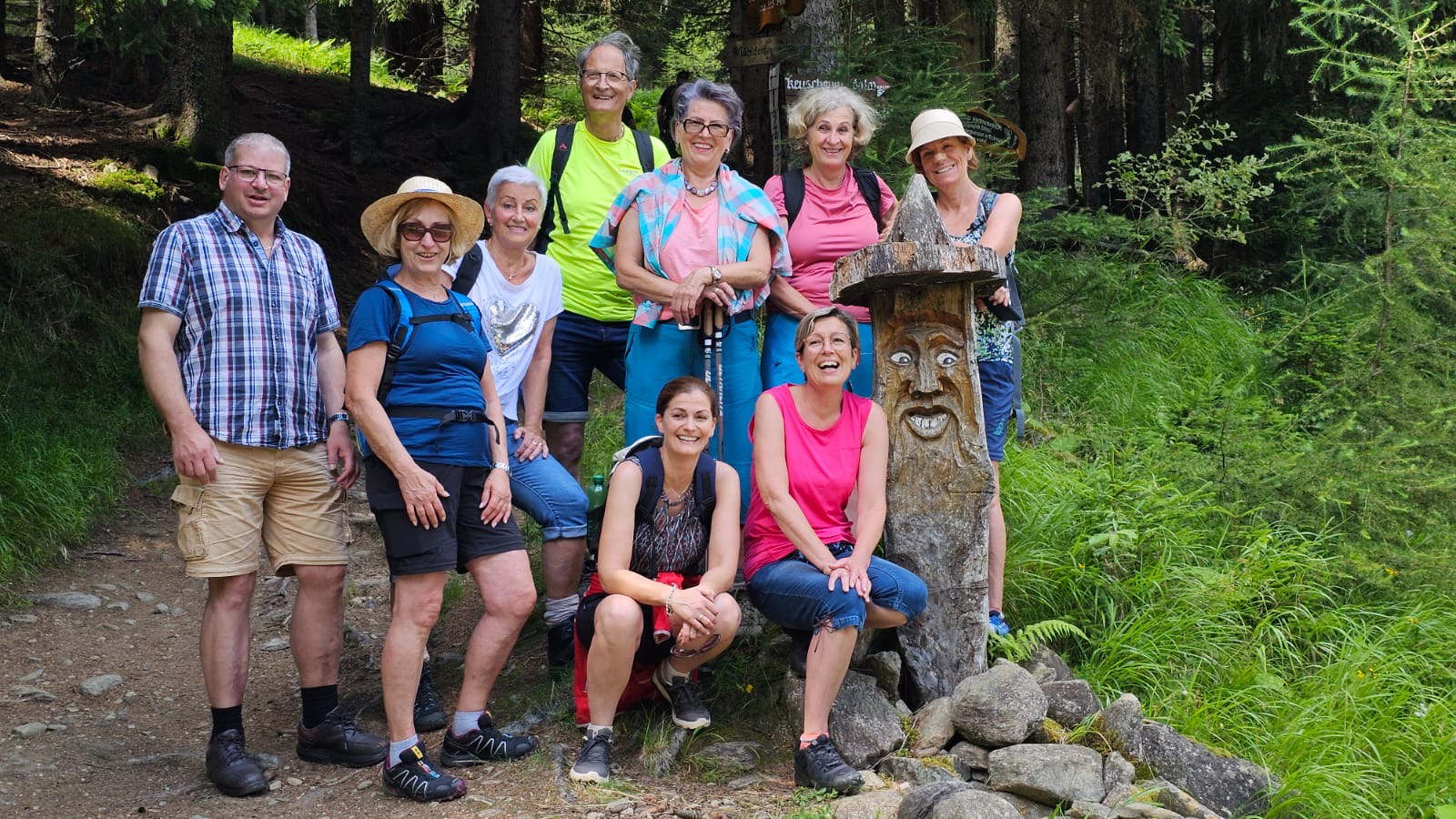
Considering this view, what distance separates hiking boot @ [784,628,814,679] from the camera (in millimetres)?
4273

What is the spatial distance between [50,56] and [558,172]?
34.6ft

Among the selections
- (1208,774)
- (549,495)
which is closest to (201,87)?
(549,495)

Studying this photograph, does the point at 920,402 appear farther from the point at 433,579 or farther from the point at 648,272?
the point at 433,579

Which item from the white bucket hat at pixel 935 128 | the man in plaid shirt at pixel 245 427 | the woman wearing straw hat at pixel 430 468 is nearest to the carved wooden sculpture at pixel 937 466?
the white bucket hat at pixel 935 128

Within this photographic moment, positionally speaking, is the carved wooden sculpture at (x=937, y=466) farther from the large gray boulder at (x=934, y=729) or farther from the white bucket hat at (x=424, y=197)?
the white bucket hat at (x=424, y=197)

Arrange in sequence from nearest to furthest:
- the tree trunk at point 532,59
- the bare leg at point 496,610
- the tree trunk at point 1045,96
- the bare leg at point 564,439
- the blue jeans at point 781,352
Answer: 1. the bare leg at point 496,610
2. the blue jeans at point 781,352
3. the bare leg at point 564,439
4. the tree trunk at point 1045,96
5. the tree trunk at point 532,59

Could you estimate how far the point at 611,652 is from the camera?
4066 millimetres

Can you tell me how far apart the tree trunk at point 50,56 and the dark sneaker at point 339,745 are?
1058 cm

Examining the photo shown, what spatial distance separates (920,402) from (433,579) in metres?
2.00

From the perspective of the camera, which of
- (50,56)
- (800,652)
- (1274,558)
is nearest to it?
(800,652)

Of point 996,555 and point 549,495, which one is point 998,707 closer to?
point 996,555

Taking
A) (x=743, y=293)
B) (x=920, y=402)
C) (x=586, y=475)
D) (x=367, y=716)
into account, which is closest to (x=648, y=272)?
(x=743, y=293)

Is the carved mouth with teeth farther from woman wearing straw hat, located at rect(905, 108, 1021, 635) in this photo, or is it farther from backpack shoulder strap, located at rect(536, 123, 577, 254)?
backpack shoulder strap, located at rect(536, 123, 577, 254)

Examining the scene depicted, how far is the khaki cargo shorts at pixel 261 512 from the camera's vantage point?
4066 mm
